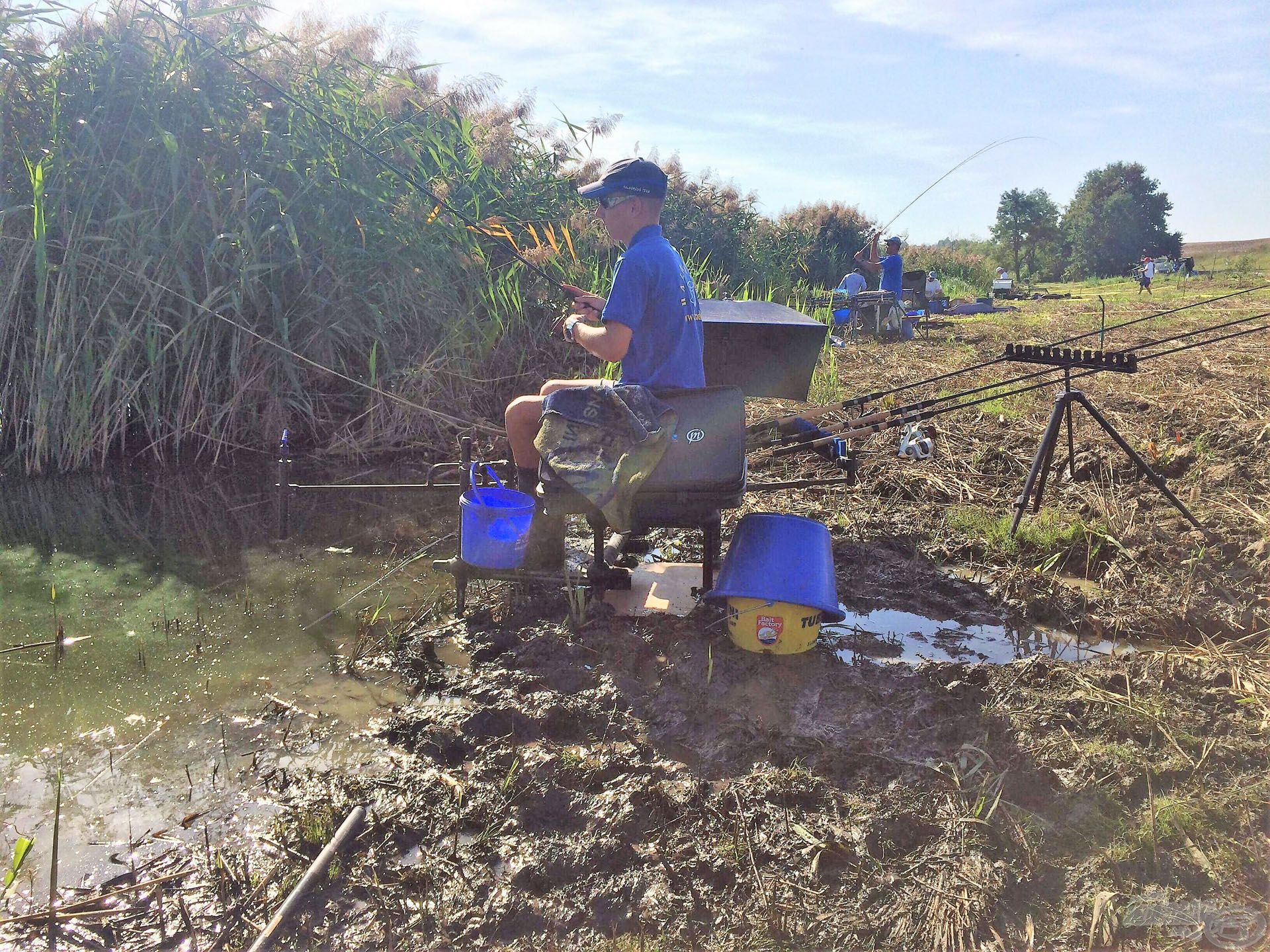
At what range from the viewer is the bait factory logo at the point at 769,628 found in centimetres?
337

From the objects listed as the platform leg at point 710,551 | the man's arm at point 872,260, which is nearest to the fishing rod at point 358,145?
the platform leg at point 710,551

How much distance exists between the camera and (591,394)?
134 inches

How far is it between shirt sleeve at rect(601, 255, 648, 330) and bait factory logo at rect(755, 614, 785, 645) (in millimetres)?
1253

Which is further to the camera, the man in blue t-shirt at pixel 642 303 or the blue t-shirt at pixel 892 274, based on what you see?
the blue t-shirt at pixel 892 274

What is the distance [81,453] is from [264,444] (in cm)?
125

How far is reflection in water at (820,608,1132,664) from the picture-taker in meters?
3.53

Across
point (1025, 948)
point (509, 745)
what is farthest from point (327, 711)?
point (1025, 948)

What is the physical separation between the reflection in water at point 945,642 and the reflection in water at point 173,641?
1888mm

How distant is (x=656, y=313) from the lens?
3543 millimetres

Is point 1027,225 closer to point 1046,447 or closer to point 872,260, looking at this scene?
point 872,260

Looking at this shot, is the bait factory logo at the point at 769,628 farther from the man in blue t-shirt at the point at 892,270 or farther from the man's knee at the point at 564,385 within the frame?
the man in blue t-shirt at the point at 892,270

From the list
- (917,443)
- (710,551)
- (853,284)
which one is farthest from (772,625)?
(853,284)

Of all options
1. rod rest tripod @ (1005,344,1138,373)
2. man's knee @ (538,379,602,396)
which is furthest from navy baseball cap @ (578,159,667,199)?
rod rest tripod @ (1005,344,1138,373)

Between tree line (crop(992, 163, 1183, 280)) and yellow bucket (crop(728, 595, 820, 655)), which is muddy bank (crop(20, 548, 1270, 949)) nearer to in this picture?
yellow bucket (crop(728, 595, 820, 655))
